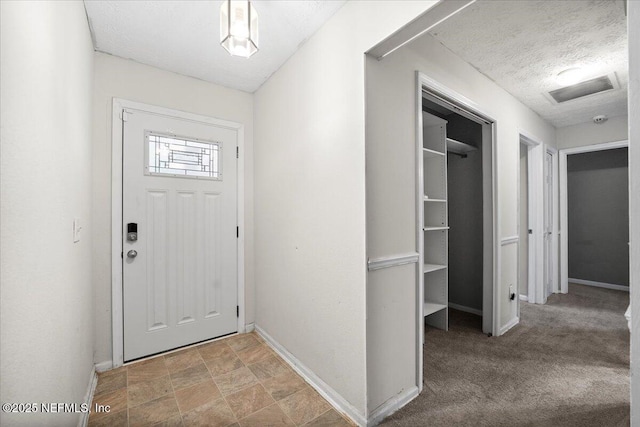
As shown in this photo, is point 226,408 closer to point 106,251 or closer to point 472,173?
point 106,251

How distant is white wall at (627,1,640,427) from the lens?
71cm

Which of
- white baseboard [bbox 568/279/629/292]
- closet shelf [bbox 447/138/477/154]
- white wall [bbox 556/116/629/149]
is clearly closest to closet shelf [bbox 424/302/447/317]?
closet shelf [bbox 447/138/477/154]

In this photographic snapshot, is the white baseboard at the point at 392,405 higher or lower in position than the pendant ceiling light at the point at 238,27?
lower

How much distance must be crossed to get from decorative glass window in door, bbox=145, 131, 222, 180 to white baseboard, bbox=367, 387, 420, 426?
2.28 metres

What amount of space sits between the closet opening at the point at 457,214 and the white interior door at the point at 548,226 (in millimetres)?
1408

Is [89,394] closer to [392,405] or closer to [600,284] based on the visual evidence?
[392,405]

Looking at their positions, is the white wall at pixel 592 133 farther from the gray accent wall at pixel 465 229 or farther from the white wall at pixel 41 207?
the white wall at pixel 41 207

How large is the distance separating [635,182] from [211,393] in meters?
A: 2.37

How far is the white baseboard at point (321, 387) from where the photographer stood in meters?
1.60

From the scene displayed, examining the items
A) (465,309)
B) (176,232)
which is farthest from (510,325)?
(176,232)

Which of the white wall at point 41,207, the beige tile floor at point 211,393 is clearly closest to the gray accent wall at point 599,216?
the beige tile floor at point 211,393

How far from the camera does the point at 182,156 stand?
98.0 inches

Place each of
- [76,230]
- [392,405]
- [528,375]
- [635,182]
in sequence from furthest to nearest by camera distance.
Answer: [528,375]
[392,405]
[76,230]
[635,182]

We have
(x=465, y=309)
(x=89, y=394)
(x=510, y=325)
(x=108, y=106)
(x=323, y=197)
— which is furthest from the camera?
(x=465, y=309)
